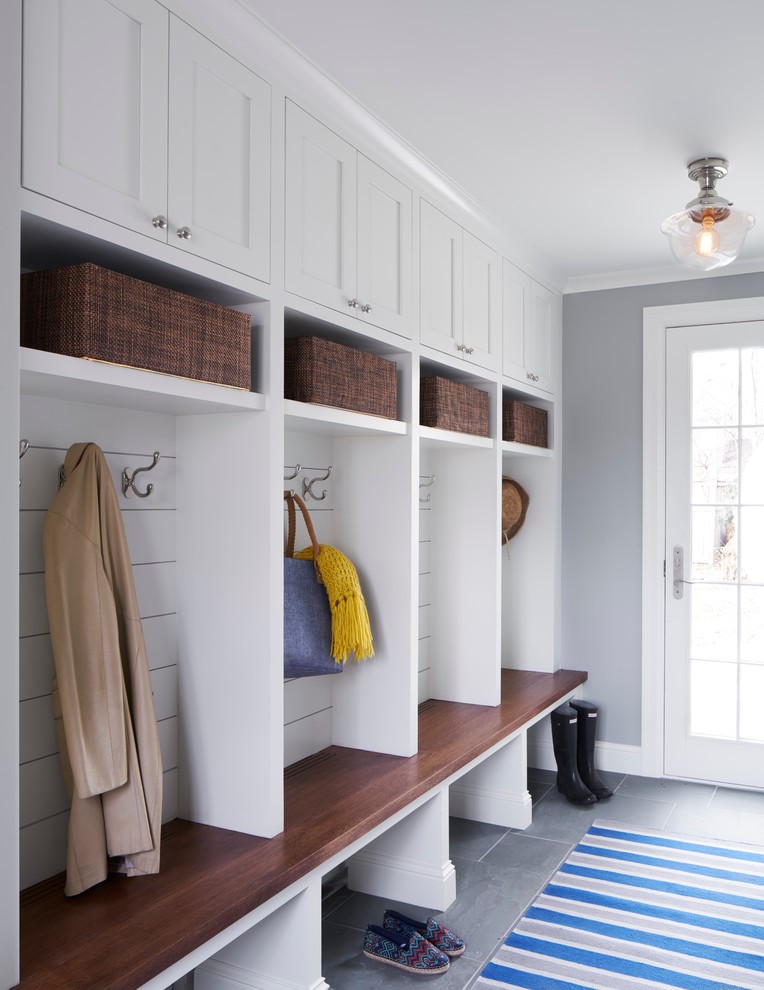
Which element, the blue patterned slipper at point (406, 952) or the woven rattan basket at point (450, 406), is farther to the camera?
the woven rattan basket at point (450, 406)

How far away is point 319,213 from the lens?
90.1 inches

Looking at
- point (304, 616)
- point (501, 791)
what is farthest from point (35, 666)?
point (501, 791)

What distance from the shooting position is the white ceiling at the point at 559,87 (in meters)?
1.96

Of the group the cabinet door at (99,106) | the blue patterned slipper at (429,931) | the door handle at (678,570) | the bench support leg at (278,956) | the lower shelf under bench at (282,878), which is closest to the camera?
the cabinet door at (99,106)

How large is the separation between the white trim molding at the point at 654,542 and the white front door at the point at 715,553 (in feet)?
0.11

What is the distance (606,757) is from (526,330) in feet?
6.94

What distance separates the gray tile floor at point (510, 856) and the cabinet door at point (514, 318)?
1.88 metres

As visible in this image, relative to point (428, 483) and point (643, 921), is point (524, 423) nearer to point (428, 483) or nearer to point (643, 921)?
point (428, 483)

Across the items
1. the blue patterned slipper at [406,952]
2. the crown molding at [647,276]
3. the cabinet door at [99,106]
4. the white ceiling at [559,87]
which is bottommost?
the blue patterned slipper at [406,952]

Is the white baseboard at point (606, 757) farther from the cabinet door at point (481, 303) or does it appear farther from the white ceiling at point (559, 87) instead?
the white ceiling at point (559, 87)

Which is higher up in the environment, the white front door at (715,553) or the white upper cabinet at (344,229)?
the white upper cabinet at (344,229)

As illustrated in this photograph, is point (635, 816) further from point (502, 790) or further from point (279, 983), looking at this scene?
point (279, 983)

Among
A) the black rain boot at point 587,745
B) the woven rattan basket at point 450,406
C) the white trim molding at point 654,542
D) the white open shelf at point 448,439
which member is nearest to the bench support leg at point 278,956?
the white open shelf at point 448,439

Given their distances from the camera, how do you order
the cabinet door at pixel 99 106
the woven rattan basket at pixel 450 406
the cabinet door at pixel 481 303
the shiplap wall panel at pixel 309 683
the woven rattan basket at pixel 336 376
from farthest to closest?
the cabinet door at pixel 481 303 < the woven rattan basket at pixel 450 406 < the shiplap wall panel at pixel 309 683 < the woven rattan basket at pixel 336 376 < the cabinet door at pixel 99 106
